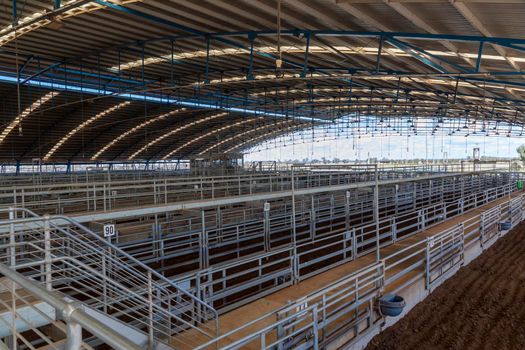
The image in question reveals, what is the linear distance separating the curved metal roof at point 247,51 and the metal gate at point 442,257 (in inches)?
219

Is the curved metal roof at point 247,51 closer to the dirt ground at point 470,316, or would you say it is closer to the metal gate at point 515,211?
the metal gate at point 515,211

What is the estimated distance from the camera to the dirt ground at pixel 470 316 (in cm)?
733

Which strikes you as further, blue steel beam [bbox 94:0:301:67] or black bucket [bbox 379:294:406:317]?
blue steel beam [bbox 94:0:301:67]

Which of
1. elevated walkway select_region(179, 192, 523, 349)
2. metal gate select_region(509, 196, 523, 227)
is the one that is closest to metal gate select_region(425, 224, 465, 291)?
elevated walkway select_region(179, 192, 523, 349)

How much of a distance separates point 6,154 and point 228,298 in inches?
1387

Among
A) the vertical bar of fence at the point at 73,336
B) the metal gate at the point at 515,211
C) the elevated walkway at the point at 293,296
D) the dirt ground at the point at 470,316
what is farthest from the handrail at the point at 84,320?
the metal gate at the point at 515,211

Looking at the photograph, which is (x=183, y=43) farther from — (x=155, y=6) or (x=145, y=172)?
(x=145, y=172)

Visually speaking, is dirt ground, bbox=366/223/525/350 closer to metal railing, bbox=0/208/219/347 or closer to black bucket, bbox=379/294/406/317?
black bucket, bbox=379/294/406/317

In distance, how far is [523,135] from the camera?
44812 millimetres

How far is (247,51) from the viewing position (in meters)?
17.6

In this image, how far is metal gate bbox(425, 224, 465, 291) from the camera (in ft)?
31.9

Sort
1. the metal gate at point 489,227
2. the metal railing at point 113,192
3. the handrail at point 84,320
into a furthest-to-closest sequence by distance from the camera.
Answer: the metal gate at point 489,227 < the metal railing at point 113,192 < the handrail at point 84,320

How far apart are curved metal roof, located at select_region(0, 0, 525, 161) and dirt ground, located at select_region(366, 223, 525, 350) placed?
249 inches

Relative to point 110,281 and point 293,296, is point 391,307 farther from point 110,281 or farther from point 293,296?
point 110,281
